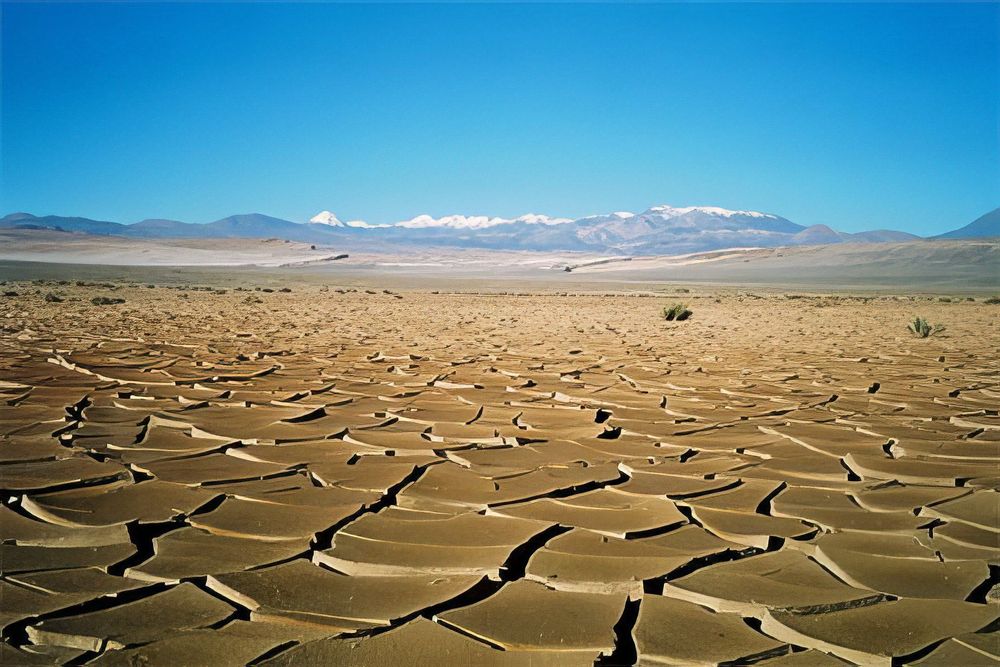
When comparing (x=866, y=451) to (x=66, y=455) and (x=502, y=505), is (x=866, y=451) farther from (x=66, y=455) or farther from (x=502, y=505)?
(x=66, y=455)

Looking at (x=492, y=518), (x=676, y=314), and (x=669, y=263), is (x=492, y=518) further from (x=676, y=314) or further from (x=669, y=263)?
(x=669, y=263)

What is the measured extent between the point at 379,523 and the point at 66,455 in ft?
5.52

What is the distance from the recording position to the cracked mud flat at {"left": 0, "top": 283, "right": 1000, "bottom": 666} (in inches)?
67.7

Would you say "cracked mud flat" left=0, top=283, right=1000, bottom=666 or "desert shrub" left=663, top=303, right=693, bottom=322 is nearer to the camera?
"cracked mud flat" left=0, top=283, right=1000, bottom=666

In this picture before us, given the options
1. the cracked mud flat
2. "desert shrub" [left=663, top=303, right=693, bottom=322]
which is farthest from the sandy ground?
the cracked mud flat

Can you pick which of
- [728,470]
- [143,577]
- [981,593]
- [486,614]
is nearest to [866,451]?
[728,470]

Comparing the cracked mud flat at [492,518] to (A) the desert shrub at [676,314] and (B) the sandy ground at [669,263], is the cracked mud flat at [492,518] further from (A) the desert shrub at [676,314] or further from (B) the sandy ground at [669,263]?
(B) the sandy ground at [669,263]

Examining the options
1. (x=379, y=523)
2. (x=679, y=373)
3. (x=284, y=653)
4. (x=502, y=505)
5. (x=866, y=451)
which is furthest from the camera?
(x=679, y=373)

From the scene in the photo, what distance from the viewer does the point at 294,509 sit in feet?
8.23

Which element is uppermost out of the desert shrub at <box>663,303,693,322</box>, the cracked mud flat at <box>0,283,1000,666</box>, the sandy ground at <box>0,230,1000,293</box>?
the sandy ground at <box>0,230,1000,293</box>

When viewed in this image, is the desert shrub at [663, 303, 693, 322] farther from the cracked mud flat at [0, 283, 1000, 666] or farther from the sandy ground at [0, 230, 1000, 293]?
the sandy ground at [0, 230, 1000, 293]

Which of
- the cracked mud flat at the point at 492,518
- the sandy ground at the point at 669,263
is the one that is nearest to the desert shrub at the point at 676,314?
the cracked mud flat at the point at 492,518

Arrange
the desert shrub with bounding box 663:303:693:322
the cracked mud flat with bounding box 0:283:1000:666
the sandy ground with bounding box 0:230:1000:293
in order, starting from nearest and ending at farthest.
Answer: the cracked mud flat with bounding box 0:283:1000:666 < the desert shrub with bounding box 663:303:693:322 < the sandy ground with bounding box 0:230:1000:293

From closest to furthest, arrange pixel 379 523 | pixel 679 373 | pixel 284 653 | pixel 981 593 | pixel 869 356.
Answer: pixel 284 653 → pixel 981 593 → pixel 379 523 → pixel 679 373 → pixel 869 356
